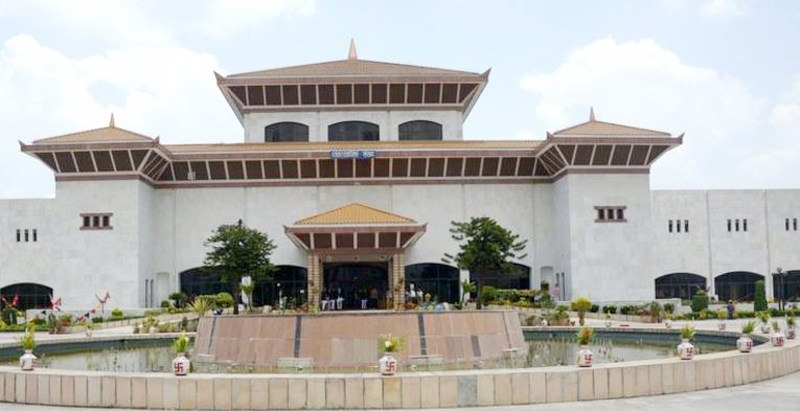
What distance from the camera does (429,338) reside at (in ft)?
65.1

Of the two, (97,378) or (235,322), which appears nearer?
(97,378)

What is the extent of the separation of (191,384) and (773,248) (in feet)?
150

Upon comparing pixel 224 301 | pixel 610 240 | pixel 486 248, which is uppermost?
pixel 610 240

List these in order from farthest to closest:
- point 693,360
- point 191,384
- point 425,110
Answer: point 425,110 → point 693,360 → point 191,384

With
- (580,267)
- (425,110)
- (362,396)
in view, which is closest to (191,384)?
(362,396)

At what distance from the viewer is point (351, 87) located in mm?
49750

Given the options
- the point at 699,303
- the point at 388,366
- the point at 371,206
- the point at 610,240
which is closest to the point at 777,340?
the point at 388,366

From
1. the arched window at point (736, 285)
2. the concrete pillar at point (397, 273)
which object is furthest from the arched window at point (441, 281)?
the arched window at point (736, 285)

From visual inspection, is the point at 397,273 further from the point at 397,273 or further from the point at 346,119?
the point at 346,119

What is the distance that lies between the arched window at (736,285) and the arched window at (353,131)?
22.2 metres

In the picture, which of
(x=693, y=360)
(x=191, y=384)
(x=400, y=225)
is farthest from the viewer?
(x=400, y=225)

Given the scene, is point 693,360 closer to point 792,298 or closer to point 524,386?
point 524,386

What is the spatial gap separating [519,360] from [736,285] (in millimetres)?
35059

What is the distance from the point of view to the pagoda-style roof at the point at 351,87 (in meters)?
49.4
